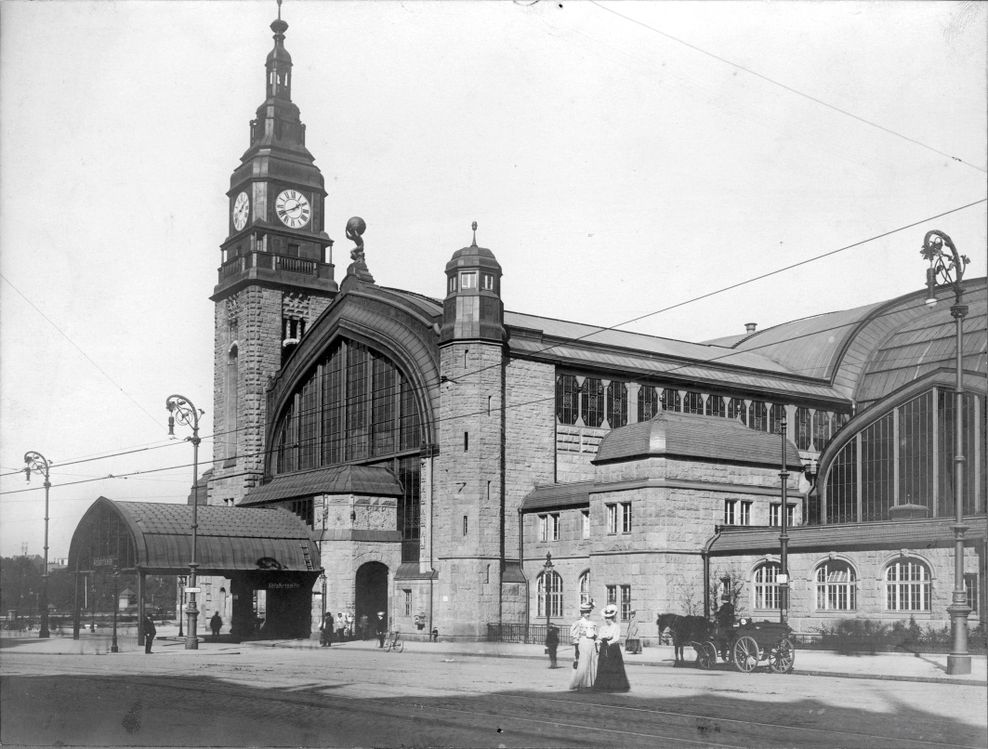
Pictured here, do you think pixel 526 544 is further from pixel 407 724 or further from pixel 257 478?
pixel 407 724

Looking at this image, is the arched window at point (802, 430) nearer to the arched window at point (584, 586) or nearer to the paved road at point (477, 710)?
the arched window at point (584, 586)

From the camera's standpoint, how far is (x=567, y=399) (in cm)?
5500

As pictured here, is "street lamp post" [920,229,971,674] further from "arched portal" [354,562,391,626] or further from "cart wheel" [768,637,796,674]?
"arched portal" [354,562,391,626]

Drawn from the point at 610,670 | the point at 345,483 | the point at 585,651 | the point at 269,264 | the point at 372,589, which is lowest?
the point at 372,589

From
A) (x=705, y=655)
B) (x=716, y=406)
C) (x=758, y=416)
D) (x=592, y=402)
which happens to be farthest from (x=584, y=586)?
(x=758, y=416)

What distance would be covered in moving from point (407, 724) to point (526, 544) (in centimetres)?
3136

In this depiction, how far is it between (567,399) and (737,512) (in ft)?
44.2

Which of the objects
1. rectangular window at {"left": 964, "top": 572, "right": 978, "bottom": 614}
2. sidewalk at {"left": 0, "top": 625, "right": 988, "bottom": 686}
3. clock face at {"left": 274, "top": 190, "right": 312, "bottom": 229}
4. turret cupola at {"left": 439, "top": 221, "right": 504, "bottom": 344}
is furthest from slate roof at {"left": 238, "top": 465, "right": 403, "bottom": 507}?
rectangular window at {"left": 964, "top": 572, "right": 978, "bottom": 614}

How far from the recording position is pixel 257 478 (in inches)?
2650

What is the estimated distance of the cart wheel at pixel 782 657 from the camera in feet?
91.1

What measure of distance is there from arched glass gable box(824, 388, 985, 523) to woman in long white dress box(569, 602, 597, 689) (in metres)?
26.2

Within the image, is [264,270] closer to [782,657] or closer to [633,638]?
[633,638]

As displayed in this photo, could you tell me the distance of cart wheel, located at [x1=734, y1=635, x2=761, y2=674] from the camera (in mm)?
27875

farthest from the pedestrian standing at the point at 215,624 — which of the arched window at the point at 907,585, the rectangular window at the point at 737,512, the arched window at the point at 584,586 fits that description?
the arched window at the point at 907,585
